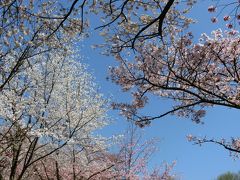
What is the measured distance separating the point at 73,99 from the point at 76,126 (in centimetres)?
145

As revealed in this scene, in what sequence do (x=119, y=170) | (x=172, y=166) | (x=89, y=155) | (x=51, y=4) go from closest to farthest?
(x=51, y=4)
(x=89, y=155)
(x=119, y=170)
(x=172, y=166)

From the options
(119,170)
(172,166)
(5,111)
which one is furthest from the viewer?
(172,166)

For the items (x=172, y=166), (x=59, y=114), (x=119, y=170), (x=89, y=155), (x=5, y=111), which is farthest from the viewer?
(x=172, y=166)

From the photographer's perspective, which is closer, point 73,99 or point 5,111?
point 5,111

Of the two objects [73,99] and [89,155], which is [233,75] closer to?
[73,99]

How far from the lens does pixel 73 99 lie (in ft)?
56.6

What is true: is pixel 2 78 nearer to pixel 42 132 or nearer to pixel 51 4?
pixel 42 132

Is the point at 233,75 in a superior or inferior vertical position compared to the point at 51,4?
inferior

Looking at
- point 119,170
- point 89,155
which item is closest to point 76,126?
point 89,155

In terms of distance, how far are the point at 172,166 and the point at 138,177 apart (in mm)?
2985

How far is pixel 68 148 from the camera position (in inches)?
678

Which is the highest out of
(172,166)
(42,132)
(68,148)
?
(172,166)

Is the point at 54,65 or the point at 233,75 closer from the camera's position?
the point at 233,75

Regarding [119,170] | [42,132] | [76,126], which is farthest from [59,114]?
[119,170]
